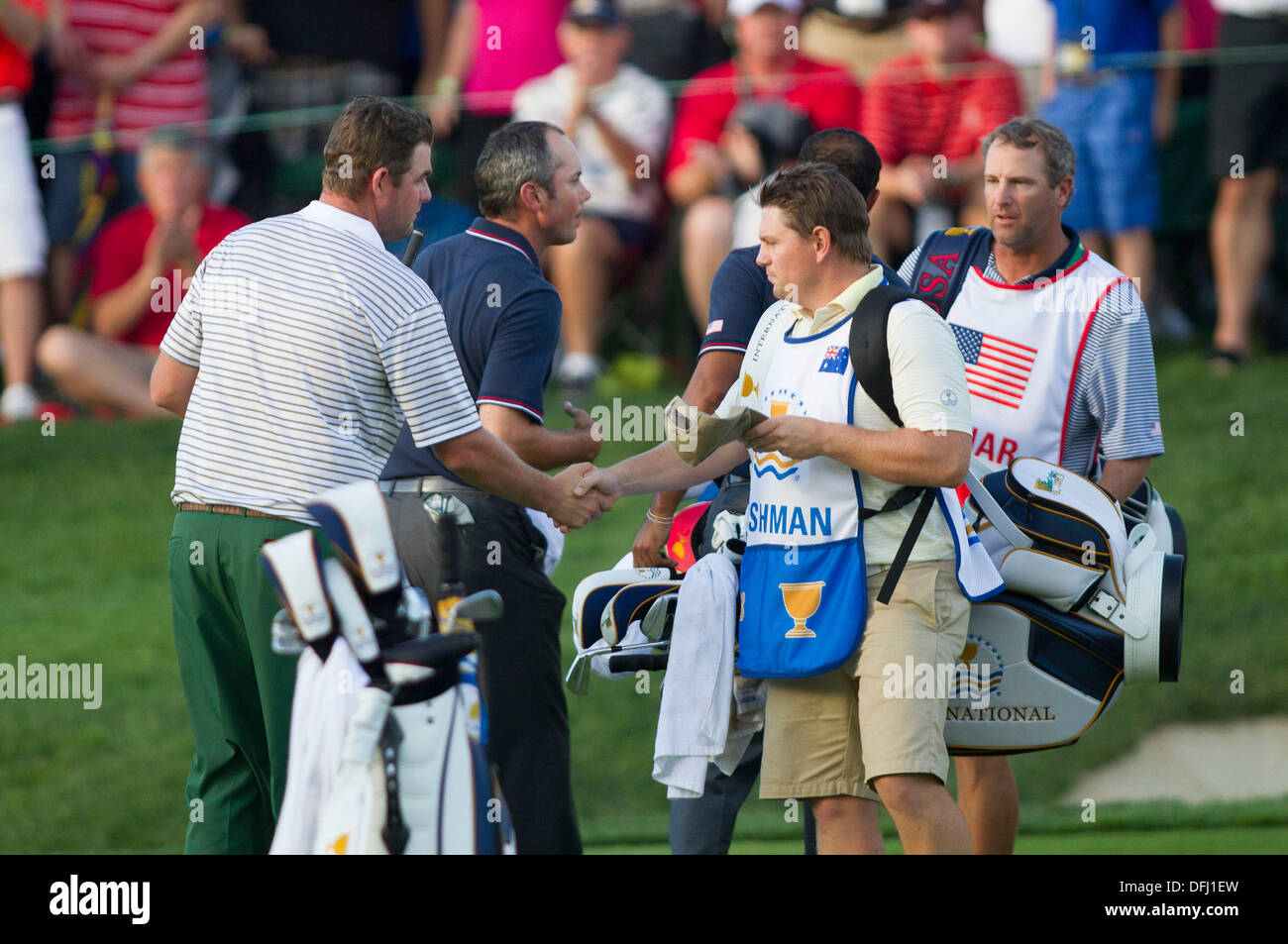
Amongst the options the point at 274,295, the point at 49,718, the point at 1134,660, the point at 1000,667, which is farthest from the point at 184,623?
the point at 49,718

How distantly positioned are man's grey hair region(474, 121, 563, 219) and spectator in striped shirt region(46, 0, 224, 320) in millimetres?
5685

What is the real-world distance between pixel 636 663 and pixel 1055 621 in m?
1.14

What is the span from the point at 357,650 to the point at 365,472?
0.94 m

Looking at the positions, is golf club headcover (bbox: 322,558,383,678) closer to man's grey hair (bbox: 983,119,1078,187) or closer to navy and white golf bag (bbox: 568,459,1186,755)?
navy and white golf bag (bbox: 568,459,1186,755)

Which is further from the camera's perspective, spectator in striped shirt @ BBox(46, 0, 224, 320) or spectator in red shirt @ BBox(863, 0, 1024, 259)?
spectator in striped shirt @ BBox(46, 0, 224, 320)

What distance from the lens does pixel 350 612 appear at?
3697 mm

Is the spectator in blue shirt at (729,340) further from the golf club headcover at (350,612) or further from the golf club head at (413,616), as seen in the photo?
the golf club headcover at (350,612)

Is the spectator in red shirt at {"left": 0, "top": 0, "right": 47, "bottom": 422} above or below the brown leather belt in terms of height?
above

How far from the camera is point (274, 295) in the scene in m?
Result: 4.50

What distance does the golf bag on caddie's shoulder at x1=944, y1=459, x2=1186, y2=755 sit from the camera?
4746mm

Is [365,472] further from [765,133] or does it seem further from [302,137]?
[302,137]

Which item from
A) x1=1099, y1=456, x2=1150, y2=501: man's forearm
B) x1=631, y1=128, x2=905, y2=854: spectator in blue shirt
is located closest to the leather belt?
x1=631, y1=128, x2=905, y2=854: spectator in blue shirt

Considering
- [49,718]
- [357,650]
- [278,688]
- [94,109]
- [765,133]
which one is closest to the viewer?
[357,650]

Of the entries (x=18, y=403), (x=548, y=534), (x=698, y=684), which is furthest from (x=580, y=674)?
(x=18, y=403)
